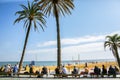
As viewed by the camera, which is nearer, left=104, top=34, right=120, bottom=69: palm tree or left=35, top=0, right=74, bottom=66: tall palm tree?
left=35, top=0, right=74, bottom=66: tall palm tree

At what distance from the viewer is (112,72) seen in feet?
101

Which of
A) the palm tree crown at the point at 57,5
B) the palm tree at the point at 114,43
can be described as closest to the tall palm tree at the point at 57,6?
the palm tree crown at the point at 57,5

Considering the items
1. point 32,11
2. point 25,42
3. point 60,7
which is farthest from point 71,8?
point 25,42

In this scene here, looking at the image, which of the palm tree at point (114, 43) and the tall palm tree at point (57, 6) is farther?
the palm tree at point (114, 43)

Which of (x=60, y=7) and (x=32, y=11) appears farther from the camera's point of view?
(x=32, y=11)

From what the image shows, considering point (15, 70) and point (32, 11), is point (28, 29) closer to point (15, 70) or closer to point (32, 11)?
point (32, 11)

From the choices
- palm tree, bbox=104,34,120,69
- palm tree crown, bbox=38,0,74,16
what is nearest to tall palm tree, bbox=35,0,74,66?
palm tree crown, bbox=38,0,74,16

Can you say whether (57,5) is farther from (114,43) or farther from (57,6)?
(114,43)

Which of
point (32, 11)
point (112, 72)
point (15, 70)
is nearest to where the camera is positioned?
point (112, 72)

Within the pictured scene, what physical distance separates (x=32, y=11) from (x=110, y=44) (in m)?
17.6

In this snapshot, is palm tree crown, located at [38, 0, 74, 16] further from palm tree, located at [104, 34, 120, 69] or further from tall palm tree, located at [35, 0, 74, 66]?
palm tree, located at [104, 34, 120, 69]

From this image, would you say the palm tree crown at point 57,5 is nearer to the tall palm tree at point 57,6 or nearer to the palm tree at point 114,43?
the tall palm tree at point 57,6

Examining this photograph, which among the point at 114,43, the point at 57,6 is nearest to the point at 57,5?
the point at 57,6

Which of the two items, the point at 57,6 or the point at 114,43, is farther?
the point at 114,43
